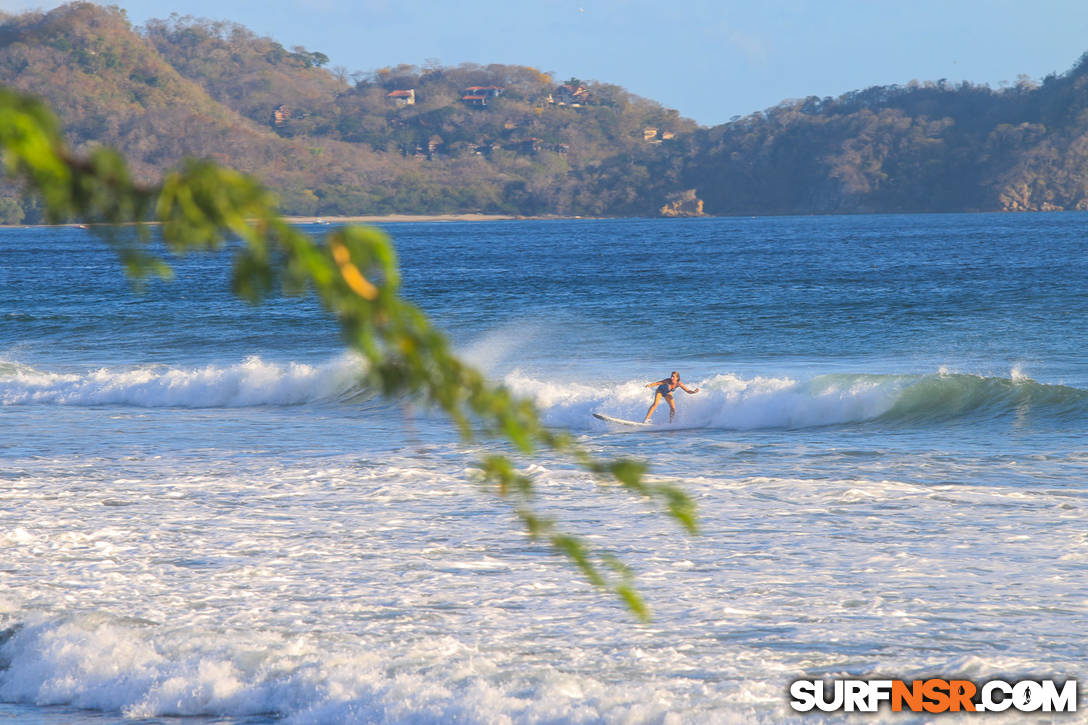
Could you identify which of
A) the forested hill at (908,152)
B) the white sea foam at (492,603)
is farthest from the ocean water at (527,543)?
the forested hill at (908,152)

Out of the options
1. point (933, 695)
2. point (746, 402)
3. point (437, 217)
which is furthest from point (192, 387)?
point (437, 217)

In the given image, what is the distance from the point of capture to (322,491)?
1259 cm

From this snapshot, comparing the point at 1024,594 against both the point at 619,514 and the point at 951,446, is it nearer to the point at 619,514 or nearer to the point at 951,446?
the point at 619,514

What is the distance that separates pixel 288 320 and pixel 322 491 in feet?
86.6

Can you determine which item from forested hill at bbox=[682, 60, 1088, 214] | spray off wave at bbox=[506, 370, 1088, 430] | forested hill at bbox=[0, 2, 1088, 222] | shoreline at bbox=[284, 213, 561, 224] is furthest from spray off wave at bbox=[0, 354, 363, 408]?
forested hill at bbox=[682, 60, 1088, 214]

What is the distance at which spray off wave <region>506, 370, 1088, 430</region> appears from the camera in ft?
63.3

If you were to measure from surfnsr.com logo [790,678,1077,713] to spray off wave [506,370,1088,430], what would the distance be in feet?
40.3

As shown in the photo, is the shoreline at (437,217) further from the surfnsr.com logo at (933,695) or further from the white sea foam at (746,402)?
the surfnsr.com logo at (933,695)

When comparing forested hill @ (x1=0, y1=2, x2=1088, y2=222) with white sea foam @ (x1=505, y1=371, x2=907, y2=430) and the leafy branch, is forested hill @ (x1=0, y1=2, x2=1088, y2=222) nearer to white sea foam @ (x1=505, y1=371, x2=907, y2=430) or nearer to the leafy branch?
white sea foam @ (x1=505, y1=371, x2=907, y2=430)

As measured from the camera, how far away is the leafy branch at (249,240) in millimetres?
1759

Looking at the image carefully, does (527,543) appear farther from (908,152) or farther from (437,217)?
(437,217)

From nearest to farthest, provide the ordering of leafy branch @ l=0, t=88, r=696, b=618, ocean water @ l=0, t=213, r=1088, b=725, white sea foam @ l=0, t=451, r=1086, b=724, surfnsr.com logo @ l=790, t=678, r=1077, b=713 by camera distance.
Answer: leafy branch @ l=0, t=88, r=696, b=618
surfnsr.com logo @ l=790, t=678, r=1077, b=713
white sea foam @ l=0, t=451, r=1086, b=724
ocean water @ l=0, t=213, r=1088, b=725

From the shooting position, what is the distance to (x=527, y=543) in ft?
32.5

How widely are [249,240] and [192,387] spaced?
Answer: 23085 mm
